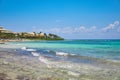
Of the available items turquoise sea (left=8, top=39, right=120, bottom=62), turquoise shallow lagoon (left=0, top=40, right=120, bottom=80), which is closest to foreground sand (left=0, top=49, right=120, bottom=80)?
turquoise shallow lagoon (left=0, top=40, right=120, bottom=80)

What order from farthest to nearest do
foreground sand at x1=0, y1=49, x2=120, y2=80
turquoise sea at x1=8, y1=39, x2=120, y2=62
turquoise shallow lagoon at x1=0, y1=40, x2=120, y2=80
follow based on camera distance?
1. turquoise sea at x1=8, y1=39, x2=120, y2=62
2. turquoise shallow lagoon at x1=0, y1=40, x2=120, y2=80
3. foreground sand at x1=0, y1=49, x2=120, y2=80

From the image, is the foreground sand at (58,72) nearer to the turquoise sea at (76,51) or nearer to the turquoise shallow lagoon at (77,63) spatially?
the turquoise shallow lagoon at (77,63)

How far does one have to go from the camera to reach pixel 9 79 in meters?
8.97

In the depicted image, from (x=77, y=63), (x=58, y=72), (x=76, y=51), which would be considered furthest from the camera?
(x=76, y=51)

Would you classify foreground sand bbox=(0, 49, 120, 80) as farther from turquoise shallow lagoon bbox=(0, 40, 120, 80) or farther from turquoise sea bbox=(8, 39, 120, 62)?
turquoise sea bbox=(8, 39, 120, 62)

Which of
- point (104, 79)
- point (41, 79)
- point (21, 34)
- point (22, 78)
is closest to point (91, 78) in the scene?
point (104, 79)

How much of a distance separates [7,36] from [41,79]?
347 ft

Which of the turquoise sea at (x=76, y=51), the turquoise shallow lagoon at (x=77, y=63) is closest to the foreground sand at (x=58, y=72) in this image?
the turquoise shallow lagoon at (x=77, y=63)

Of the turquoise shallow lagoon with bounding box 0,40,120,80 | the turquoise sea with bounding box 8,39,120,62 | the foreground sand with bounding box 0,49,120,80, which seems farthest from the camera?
the turquoise sea with bounding box 8,39,120,62

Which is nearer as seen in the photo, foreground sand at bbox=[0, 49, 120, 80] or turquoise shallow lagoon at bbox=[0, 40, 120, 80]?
foreground sand at bbox=[0, 49, 120, 80]

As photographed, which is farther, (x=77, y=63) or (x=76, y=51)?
(x=76, y=51)

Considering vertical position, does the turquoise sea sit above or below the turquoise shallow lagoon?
below

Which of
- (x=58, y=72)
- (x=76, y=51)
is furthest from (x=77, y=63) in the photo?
Result: (x=76, y=51)

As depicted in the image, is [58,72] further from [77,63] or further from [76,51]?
[76,51]
